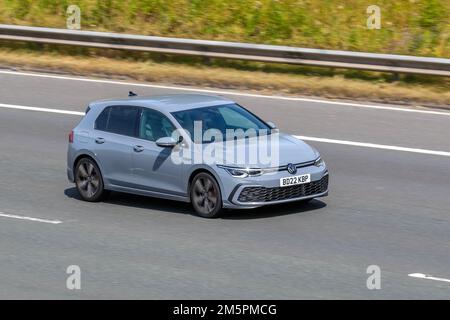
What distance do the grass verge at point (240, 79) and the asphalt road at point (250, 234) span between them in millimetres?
1766

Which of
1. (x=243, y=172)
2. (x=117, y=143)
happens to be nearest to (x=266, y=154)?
(x=243, y=172)

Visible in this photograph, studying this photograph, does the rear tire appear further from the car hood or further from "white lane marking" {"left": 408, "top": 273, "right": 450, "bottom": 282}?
"white lane marking" {"left": 408, "top": 273, "right": 450, "bottom": 282}

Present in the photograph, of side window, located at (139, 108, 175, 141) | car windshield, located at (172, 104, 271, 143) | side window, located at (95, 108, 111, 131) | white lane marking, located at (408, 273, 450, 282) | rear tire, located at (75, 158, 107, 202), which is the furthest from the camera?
side window, located at (95, 108, 111, 131)

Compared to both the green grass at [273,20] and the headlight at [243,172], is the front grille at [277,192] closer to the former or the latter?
the headlight at [243,172]

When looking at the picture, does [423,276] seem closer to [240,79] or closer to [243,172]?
[243,172]

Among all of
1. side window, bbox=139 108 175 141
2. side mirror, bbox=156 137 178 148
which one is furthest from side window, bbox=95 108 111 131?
side mirror, bbox=156 137 178 148

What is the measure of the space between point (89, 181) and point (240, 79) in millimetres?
8000

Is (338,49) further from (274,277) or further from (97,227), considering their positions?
(274,277)

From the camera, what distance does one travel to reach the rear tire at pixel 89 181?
51.8ft

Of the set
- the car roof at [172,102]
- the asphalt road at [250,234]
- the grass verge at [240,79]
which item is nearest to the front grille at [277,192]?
the asphalt road at [250,234]

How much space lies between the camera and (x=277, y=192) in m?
14.3

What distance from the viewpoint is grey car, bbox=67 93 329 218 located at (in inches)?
562

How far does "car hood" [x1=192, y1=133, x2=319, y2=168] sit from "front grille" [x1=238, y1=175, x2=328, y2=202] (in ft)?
1.02
